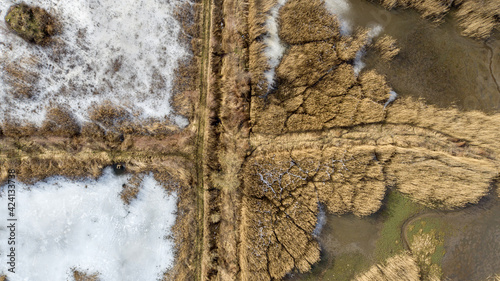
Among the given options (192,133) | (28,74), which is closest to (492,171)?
(192,133)

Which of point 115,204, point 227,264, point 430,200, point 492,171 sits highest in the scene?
point 115,204

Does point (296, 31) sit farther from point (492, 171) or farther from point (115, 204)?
point (115, 204)

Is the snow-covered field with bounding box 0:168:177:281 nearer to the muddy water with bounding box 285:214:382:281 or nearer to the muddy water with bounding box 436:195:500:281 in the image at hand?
the muddy water with bounding box 285:214:382:281

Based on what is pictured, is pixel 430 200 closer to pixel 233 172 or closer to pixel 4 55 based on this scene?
pixel 233 172

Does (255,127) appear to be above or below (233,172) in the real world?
above

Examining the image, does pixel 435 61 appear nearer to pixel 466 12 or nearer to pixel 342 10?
pixel 466 12

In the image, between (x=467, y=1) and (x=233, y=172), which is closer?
(x=467, y=1)
